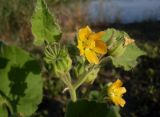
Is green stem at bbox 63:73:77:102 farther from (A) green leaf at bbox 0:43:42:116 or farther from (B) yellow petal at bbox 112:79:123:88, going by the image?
(B) yellow petal at bbox 112:79:123:88

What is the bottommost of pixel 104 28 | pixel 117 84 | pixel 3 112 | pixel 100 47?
pixel 104 28

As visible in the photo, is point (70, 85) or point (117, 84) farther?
point (117, 84)

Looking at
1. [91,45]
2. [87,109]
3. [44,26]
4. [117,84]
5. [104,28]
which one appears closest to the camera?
[87,109]

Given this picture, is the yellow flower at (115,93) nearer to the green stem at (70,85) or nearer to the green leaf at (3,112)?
the green stem at (70,85)

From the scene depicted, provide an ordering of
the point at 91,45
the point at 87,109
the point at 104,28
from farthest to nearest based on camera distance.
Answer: the point at 104,28 → the point at 91,45 → the point at 87,109

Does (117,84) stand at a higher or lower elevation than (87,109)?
lower

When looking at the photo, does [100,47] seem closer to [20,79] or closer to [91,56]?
[91,56]

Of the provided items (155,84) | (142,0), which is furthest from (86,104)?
(142,0)

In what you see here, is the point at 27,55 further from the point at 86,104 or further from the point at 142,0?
the point at 142,0

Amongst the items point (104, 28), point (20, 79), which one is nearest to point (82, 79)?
point (20, 79)
